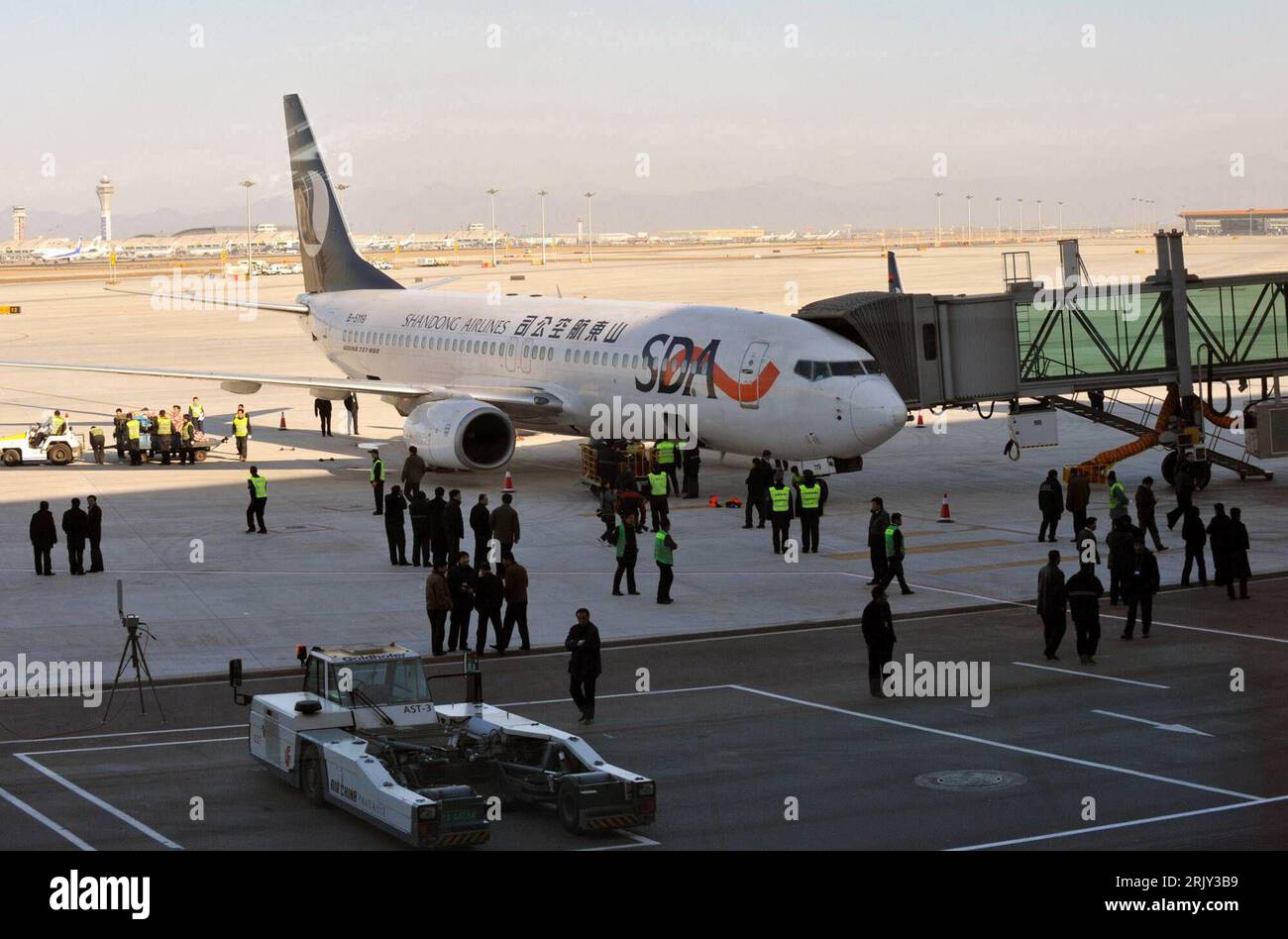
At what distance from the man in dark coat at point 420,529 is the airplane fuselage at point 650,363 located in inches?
365

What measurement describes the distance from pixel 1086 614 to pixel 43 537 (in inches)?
743

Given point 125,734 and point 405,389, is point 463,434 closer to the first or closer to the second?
point 405,389

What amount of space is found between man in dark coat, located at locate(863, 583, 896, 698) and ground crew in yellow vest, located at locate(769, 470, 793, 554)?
10.3m

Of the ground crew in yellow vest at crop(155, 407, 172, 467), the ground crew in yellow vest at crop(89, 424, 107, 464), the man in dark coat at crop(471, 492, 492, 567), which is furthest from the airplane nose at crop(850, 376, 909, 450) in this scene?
the ground crew in yellow vest at crop(89, 424, 107, 464)

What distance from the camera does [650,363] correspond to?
4184 centimetres

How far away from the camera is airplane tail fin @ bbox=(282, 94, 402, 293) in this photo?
56.5 metres

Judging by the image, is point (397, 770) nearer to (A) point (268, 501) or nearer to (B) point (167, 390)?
(A) point (268, 501)

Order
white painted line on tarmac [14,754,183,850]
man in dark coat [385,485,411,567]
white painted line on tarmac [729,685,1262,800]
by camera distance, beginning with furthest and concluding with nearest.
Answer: man in dark coat [385,485,411,567]
white painted line on tarmac [729,685,1262,800]
white painted line on tarmac [14,754,183,850]

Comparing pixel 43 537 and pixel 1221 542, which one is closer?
pixel 1221 542

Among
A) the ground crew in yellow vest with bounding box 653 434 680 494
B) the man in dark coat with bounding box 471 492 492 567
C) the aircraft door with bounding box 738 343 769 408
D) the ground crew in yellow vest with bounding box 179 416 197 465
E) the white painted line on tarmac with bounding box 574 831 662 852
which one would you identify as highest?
the aircraft door with bounding box 738 343 769 408

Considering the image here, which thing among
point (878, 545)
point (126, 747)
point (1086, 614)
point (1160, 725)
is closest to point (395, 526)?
point (878, 545)

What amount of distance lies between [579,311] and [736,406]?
7.86 meters

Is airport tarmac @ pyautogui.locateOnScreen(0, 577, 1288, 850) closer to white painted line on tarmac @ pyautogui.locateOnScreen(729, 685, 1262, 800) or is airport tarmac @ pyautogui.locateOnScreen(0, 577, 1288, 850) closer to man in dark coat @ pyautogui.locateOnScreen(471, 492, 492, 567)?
white painted line on tarmac @ pyautogui.locateOnScreen(729, 685, 1262, 800)

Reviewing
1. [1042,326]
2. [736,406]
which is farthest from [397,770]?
[1042,326]
